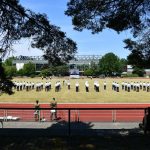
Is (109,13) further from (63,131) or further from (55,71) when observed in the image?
Result: (55,71)

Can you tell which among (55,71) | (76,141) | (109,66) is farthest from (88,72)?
(76,141)

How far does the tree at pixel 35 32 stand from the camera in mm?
16500

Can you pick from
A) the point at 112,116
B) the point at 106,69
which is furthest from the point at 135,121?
the point at 106,69

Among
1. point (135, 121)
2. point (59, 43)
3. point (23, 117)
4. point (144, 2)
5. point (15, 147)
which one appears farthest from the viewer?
point (135, 121)

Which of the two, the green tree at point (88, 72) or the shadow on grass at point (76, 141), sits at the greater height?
the green tree at point (88, 72)

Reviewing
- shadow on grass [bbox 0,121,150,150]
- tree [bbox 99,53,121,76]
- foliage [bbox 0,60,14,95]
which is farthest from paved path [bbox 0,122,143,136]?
tree [bbox 99,53,121,76]

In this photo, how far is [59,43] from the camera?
1727 cm

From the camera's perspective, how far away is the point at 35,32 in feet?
55.7

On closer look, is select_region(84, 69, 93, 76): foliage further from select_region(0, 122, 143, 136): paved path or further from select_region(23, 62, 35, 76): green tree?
select_region(0, 122, 143, 136): paved path

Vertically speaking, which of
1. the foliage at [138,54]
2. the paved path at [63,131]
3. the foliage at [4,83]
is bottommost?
the paved path at [63,131]

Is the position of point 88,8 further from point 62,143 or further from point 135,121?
point 135,121

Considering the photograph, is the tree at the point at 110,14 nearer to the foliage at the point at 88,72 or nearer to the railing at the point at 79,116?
the railing at the point at 79,116

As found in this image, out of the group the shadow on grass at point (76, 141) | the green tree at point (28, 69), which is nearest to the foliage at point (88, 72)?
the green tree at point (28, 69)

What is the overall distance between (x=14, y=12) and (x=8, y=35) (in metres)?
0.87
